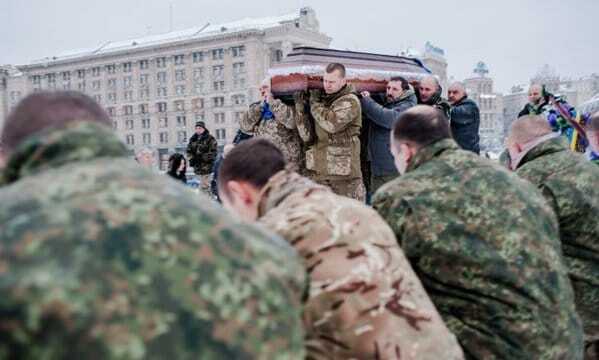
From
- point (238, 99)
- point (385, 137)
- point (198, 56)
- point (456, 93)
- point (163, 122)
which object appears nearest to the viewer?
point (385, 137)

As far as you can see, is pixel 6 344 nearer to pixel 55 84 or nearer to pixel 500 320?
pixel 500 320

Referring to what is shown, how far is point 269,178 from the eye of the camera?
2305 millimetres

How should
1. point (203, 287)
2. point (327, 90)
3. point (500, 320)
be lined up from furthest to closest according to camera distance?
point (327, 90) → point (500, 320) → point (203, 287)

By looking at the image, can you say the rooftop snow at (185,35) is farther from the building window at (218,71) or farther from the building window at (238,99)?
the building window at (238,99)

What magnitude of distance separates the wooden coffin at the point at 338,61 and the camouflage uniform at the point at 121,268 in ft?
16.2

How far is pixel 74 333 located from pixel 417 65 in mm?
7256

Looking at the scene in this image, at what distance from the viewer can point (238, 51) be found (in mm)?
72875

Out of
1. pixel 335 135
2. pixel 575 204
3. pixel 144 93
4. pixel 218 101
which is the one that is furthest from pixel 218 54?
pixel 575 204

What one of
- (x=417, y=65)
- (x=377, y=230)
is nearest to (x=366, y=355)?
(x=377, y=230)

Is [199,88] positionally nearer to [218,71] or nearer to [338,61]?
[218,71]

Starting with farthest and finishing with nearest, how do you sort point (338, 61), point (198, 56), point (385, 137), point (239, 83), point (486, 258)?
point (198, 56), point (239, 83), point (338, 61), point (385, 137), point (486, 258)

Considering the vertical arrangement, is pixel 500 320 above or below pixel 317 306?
below

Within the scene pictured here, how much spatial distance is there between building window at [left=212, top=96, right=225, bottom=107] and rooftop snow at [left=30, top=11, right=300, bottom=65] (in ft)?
23.6

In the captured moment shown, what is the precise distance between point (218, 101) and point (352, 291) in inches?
2974
